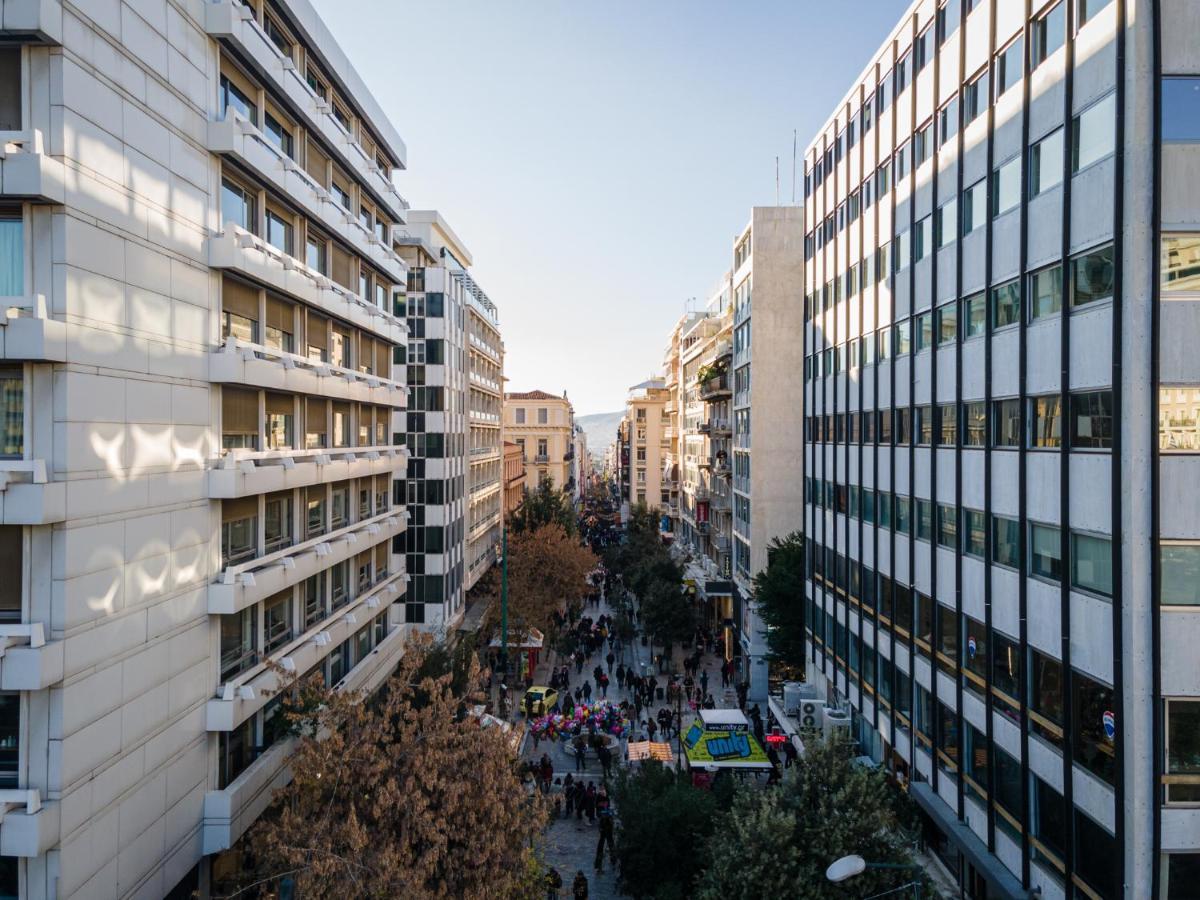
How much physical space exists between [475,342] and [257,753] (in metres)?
33.1

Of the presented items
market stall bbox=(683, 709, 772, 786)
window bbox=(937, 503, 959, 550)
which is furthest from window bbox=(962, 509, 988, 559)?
market stall bbox=(683, 709, 772, 786)

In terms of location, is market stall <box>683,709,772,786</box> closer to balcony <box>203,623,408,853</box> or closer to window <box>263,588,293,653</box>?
balcony <box>203,623,408,853</box>

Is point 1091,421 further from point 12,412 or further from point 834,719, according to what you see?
point 12,412

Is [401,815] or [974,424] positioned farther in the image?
[974,424]

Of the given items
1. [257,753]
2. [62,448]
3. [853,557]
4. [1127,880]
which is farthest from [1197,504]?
[257,753]

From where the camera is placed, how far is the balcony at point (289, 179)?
15227 millimetres

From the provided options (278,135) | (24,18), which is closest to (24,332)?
(24,18)

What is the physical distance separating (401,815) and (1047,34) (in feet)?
58.4

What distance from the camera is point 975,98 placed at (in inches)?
705

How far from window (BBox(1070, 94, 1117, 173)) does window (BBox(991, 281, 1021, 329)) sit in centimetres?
272

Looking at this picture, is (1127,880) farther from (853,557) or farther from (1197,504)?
(853,557)

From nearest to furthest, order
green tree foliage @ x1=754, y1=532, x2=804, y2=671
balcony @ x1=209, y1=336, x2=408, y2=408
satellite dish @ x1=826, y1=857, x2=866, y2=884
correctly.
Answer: satellite dish @ x1=826, y1=857, x2=866, y2=884 < balcony @ x1=209, y1=336, x2=408, y2=408 < green tree foliage @ x1=754, y1=532, x2=804, y2=671

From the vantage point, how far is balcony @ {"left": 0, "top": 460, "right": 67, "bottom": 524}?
10859 millimetres

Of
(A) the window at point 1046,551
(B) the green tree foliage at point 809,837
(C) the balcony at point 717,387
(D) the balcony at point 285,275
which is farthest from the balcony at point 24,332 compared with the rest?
(C) the balcony at point 717,387
